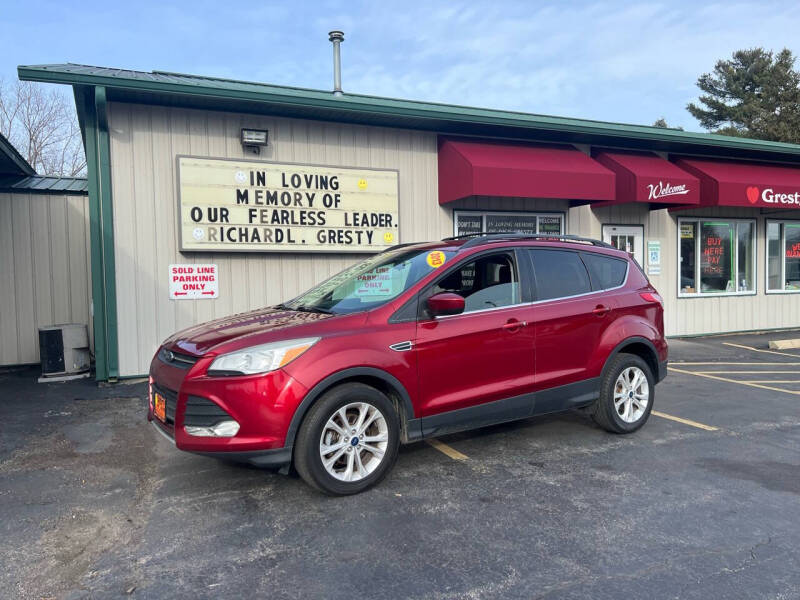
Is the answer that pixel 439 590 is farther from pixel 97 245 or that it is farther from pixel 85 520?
pixel 97 245

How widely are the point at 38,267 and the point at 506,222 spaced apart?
7.91 m

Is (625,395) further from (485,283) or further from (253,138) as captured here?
(253,138)

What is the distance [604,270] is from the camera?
5.76 m

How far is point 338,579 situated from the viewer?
3090 mm

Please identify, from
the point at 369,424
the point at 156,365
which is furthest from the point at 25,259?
the point at 369,424

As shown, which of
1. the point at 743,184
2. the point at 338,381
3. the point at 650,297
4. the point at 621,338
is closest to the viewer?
the point at 338,381

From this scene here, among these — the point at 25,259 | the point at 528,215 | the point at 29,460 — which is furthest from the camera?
the point at 528,215

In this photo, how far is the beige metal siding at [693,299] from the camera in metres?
11.9

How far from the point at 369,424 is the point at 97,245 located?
5.74 meters

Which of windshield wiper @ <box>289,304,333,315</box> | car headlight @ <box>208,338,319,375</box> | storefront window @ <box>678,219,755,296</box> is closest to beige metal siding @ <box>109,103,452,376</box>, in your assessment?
windshield wiper @ <box>289,304,333,315</box>

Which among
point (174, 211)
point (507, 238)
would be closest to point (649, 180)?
point (507, 238)

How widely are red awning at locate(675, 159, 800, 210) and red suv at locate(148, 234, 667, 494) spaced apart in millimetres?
6926

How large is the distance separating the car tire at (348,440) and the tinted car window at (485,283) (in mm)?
1077

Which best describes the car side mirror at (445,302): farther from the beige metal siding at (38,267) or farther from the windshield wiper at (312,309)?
the beige metal siding at (38,267)
